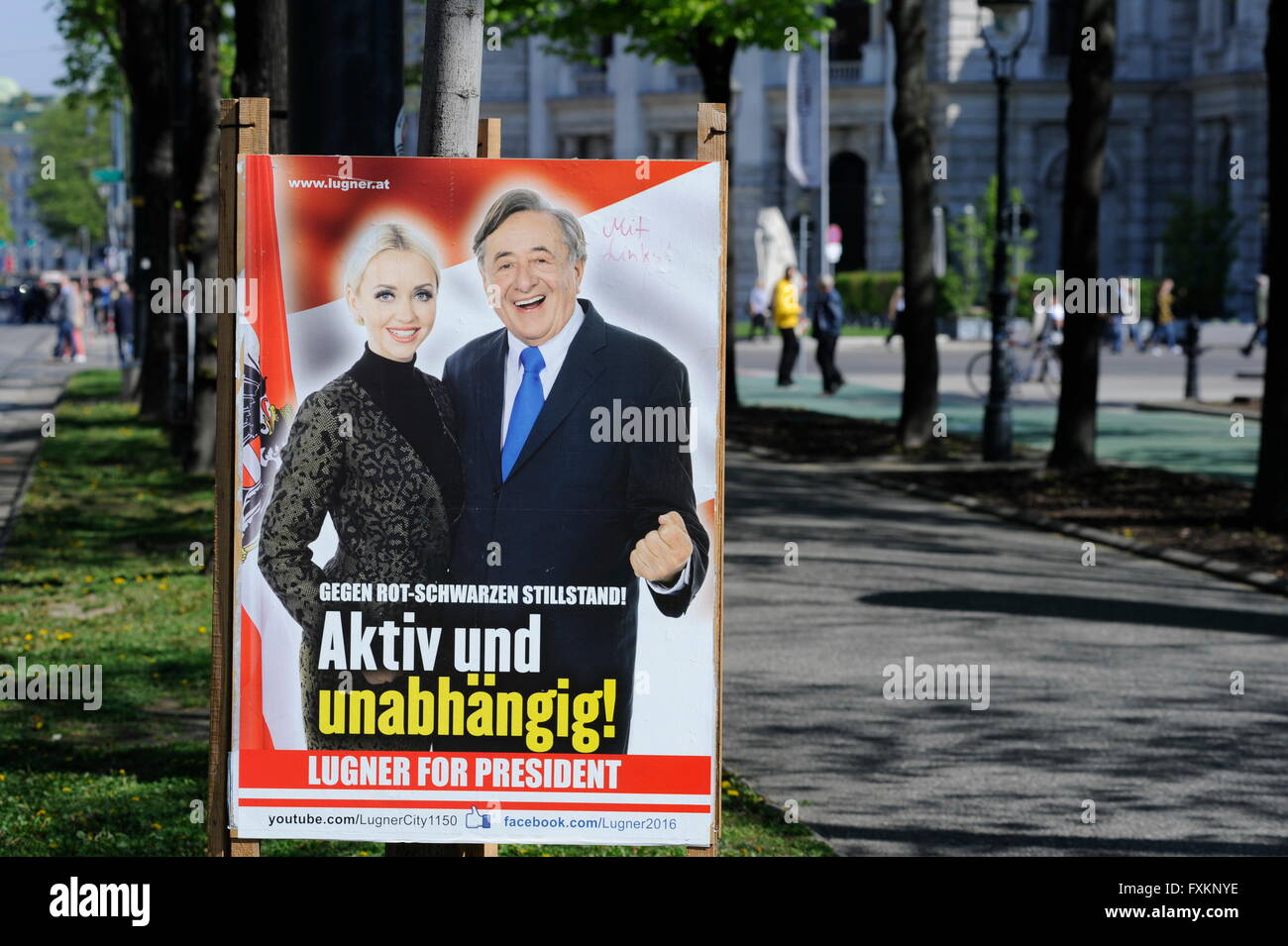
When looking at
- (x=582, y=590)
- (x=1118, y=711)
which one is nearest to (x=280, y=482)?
(x=582, y=590)

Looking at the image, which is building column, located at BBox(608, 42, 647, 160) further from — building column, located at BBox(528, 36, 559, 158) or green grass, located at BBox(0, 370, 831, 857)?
green grass, located at BBox(0, 370, 831, 857)

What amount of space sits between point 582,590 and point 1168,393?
28177 mm

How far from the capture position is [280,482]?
489 centimetres

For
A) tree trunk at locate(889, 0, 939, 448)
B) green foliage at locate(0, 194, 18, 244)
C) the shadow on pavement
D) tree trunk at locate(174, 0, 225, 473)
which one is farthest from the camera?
green foliage at locate(0, 194, 18, 244)

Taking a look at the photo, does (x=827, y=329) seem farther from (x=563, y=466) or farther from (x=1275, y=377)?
(x=563, y=466)

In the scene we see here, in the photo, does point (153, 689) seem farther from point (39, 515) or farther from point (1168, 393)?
point (1168, 393)

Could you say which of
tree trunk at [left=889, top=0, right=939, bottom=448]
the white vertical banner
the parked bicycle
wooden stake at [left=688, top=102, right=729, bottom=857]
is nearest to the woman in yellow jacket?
the parked bicycle

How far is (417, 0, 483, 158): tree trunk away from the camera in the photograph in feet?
17.7

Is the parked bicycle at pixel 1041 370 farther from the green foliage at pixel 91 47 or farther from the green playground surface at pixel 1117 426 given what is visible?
the green foliage at pixel 91 47

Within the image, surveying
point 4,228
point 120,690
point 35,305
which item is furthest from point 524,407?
point 4,228

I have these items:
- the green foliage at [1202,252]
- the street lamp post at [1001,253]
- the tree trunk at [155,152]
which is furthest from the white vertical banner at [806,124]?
the street lamp post at [1001,253]

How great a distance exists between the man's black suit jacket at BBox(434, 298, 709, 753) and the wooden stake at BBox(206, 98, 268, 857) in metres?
0.55

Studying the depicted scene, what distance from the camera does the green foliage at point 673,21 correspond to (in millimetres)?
25672

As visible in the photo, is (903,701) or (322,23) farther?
(903,701)
